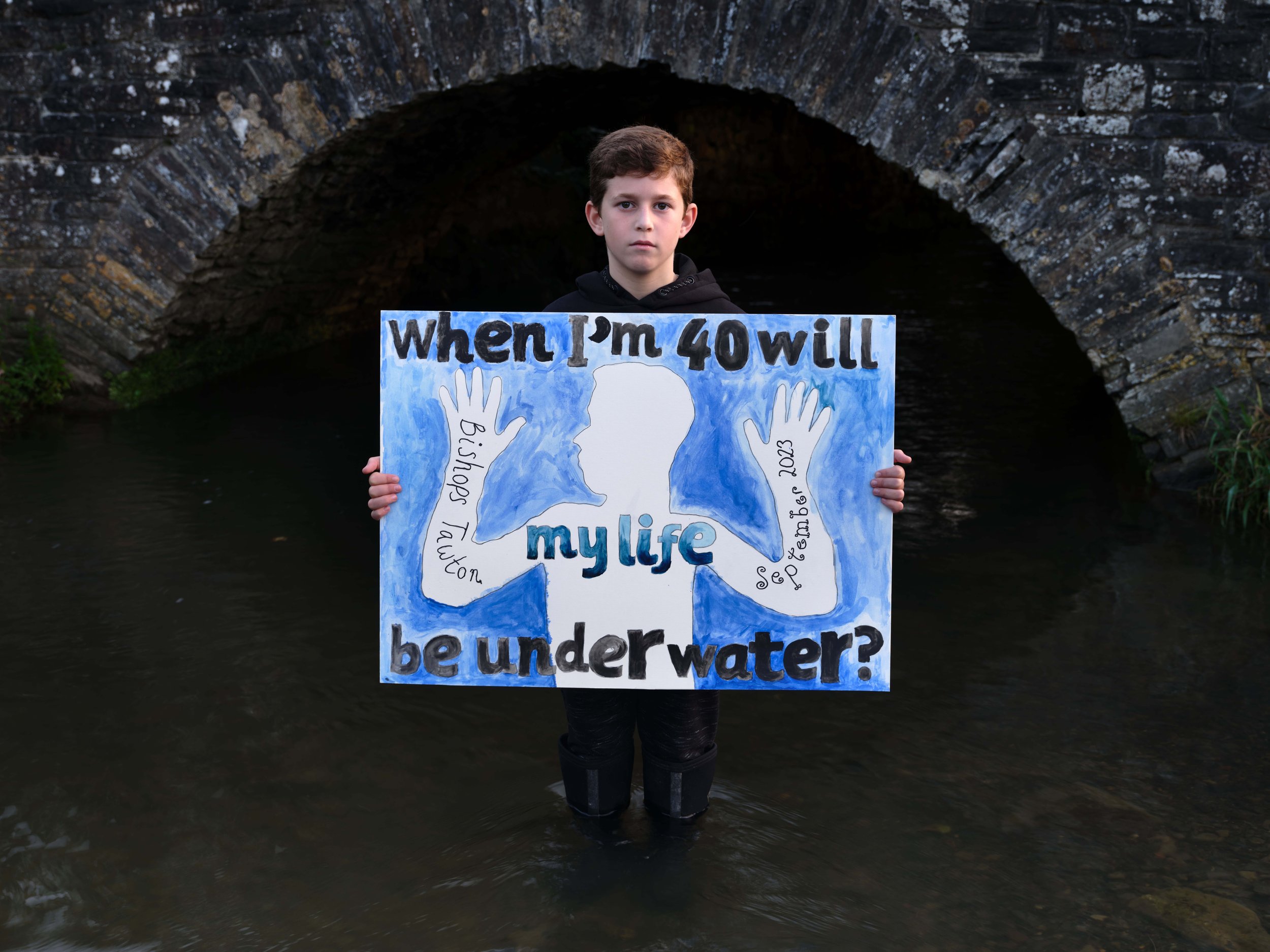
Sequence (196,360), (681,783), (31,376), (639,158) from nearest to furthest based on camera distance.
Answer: (639,158), (681,783), (31,376), (196,360)

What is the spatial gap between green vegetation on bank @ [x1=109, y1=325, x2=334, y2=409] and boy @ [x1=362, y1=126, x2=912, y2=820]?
4388mm

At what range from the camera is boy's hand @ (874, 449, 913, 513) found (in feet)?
6.56

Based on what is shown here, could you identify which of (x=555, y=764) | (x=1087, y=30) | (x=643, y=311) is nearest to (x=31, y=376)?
(x=555, y=764)

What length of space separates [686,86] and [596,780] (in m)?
4.56

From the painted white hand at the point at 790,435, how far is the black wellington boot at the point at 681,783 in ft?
2.07

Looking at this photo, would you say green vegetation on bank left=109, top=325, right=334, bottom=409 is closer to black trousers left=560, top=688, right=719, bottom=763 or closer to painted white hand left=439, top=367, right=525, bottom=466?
painted white hand left=439, top=367, right=525, bottom=466

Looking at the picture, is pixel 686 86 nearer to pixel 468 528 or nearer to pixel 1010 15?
pixel 1010 15

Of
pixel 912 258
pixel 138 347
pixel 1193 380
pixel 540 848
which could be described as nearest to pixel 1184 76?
pixel 1193 380

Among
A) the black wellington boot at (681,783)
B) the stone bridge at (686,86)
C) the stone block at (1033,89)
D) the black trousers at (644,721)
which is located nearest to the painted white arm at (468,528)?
the black trousers at (644,721)

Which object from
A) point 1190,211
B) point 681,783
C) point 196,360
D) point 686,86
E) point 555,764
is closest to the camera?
point 681,783

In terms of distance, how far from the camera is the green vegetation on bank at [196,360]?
229 inches

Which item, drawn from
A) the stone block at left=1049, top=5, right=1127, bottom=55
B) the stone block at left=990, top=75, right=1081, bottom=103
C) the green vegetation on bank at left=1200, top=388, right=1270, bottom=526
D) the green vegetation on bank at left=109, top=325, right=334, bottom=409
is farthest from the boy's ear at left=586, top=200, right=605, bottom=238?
the green vegetation on bank at left=109, top=325, right=334, bottom=409

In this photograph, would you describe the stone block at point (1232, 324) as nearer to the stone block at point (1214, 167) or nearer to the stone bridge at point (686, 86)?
the stone bridge at point (686, 86)

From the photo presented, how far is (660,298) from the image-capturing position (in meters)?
2.08
